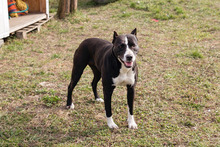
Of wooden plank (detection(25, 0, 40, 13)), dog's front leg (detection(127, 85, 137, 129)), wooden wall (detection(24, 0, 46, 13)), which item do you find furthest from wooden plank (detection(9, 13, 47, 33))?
dog's front leg (detection(127, 85, 137, 129))

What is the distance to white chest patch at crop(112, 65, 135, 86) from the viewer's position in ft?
11.0

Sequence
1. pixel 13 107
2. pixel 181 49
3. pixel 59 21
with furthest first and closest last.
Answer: pixel 59 21 → pixel 181 49 → pixel 13 107

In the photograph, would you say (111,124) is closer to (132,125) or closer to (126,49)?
(132,125)

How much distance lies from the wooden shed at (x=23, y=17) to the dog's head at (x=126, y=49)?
184 inches

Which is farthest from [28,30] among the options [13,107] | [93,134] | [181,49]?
[93,134]

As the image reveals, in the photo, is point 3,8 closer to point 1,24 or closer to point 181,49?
point 1,24

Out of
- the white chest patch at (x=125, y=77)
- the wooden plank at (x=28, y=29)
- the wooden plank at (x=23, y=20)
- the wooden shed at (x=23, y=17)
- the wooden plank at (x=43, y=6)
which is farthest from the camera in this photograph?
the wooden plank at (x=43, y=6)

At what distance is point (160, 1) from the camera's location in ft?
37.4

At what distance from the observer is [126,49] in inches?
124

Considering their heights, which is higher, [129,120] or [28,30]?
[28,30]

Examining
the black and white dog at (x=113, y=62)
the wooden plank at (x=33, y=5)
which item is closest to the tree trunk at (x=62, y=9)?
the wooden plank at (x=33, y=5)

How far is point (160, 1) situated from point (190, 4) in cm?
139

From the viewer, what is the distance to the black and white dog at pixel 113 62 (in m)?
3.19

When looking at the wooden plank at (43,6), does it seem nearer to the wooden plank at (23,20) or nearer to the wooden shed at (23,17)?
the wooden shed at (23,17)
